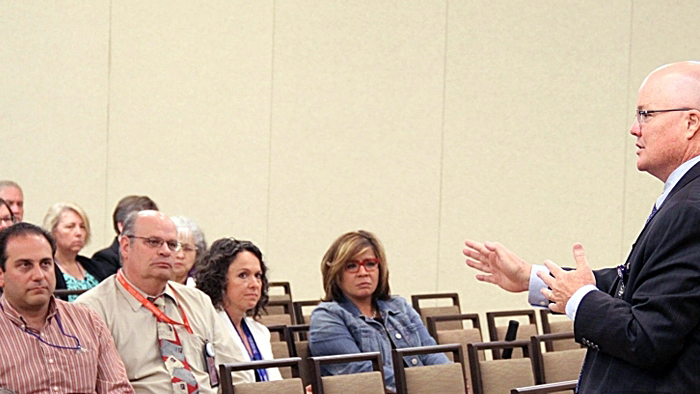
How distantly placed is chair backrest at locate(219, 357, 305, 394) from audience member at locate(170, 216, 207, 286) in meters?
1.78

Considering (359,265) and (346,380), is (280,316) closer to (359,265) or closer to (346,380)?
(359,265)

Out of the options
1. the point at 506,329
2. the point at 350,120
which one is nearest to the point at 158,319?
the point at 506,329

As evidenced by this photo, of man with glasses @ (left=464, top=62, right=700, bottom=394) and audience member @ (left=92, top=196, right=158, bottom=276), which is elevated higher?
man with glasses @ (left=464, top=62, right=700, bottom=394)

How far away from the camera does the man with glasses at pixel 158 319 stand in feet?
11.4

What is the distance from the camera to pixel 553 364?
3857mm

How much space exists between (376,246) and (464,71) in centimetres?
353

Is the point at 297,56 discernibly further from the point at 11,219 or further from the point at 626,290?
the point at 626,290

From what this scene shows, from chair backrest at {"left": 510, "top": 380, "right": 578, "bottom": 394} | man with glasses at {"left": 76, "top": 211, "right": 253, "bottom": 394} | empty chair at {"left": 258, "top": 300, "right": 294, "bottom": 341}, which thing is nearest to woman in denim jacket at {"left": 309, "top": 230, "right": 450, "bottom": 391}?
empty chair at {"left": 258, "top": 300, "right": 294, "bottom": 341}

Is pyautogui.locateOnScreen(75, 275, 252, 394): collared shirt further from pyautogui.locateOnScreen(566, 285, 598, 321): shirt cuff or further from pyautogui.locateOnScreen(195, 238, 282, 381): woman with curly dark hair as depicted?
pyautogui.locateOnScreen(566, 285, 598, 321): shirt cuff

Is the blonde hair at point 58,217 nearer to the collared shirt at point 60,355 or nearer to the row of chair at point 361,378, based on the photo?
the collared shirt at point 60,355

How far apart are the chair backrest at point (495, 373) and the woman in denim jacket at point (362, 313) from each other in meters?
0.68

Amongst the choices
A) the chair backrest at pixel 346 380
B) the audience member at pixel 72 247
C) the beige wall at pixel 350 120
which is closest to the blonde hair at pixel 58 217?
the audience member at pixel 72 247

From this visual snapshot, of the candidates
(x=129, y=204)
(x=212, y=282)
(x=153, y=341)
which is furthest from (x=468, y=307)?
(x=153, y=341)

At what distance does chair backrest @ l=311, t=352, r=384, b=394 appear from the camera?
3.25 meters
